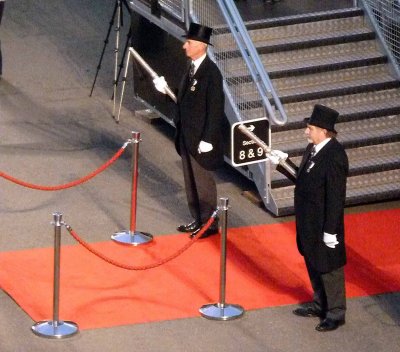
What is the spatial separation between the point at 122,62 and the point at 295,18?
261 cm

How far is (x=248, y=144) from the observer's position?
10.7 metres

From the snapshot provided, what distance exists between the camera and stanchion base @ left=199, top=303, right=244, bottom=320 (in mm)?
10461

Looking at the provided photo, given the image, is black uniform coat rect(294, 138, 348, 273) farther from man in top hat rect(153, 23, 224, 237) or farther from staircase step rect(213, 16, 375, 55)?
staircase step rect(213, 16, 375, 55)

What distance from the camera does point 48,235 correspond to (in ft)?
39.9

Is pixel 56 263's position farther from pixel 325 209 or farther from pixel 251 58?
pixel 251 58

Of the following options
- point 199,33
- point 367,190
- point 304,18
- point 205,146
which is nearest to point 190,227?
point 205,146

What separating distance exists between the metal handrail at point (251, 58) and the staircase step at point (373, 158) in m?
0.75

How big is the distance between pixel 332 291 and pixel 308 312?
41 centimetres

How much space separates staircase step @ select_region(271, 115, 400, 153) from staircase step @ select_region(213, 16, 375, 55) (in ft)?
3.61

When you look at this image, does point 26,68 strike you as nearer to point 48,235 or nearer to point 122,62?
point 122,62

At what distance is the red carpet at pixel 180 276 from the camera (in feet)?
→ 34.8

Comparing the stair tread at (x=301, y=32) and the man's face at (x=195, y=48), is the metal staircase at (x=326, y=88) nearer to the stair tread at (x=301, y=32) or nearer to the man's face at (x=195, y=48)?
the stair tread at (x=301, y=32)

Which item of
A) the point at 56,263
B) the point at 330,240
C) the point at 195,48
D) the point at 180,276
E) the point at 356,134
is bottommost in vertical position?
the point at 180,276

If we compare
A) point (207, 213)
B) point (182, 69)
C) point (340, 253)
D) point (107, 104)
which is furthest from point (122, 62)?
point (340, 253)
